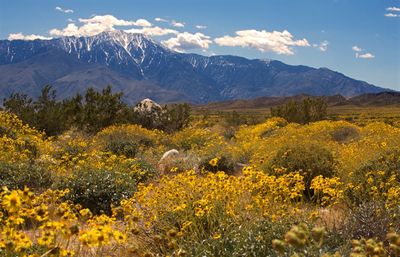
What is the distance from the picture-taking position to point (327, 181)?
6.53m

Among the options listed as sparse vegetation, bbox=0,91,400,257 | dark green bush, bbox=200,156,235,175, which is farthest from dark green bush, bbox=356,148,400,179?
dark green bush, bbox=200,156,235,175

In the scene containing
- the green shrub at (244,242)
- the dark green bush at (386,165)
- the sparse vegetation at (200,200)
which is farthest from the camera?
the dark green bush at (386,165)

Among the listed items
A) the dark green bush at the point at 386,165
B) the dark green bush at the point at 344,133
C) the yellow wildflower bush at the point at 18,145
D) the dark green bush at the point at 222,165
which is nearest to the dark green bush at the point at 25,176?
the yellow wildflower bush at the point at 18,145

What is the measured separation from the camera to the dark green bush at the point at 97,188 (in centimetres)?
876

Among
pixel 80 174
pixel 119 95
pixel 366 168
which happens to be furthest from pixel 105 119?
pixel 366 168

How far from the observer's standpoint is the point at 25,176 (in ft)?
31.3

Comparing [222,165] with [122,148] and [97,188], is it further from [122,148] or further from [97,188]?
[97,188]

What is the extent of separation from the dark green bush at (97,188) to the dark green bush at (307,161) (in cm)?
306

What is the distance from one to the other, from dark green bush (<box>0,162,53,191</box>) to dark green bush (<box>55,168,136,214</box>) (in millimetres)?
574

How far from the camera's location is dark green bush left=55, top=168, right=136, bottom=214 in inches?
345

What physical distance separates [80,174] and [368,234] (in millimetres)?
5950

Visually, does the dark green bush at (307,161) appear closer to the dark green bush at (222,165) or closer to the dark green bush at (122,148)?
the dark green bush at (222,165)

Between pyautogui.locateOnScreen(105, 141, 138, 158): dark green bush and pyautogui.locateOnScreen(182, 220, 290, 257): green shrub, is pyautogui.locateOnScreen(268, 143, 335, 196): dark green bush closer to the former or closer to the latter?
pyautogui.locateOnScreen(182, 220, 290, 257): green shrub

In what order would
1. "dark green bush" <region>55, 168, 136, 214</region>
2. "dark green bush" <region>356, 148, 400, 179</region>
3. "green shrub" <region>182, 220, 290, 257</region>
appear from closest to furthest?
"green shrub" <region>182, 220, 290, 257</region>, "dark green bush" <region>356, 148, 400, 179</region>, "dark green bush" <region>55, 168, 136, 214</region>
